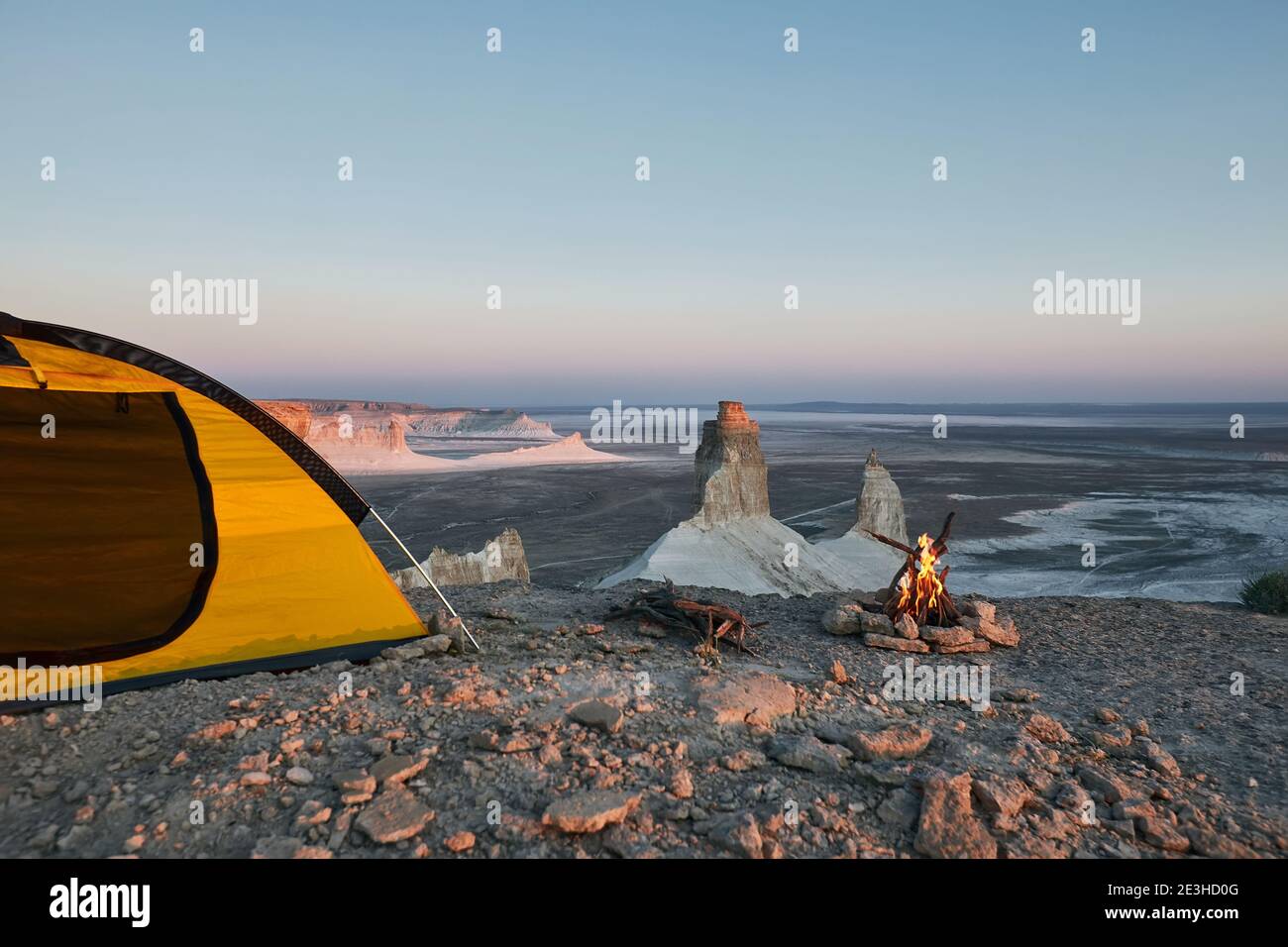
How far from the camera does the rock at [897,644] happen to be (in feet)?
25.0

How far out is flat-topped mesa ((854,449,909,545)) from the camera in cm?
3369

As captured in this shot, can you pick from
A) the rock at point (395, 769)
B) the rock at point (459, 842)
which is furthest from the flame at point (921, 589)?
the rock at point (459, 842)

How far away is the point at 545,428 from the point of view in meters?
145

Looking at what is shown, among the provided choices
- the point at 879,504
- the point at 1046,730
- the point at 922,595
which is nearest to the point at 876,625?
the point at 922,595

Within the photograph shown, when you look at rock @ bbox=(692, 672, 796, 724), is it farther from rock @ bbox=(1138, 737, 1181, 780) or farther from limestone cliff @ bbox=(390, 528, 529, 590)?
A: limestone cliff @ bbox=(390, 528, 529, 590)

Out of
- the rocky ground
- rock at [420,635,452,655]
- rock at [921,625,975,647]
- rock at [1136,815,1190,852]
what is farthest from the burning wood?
rock at [1136,815,1190,852]

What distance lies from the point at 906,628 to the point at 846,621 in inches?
25.6

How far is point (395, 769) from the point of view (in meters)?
4.10

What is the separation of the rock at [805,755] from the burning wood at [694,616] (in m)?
2.37

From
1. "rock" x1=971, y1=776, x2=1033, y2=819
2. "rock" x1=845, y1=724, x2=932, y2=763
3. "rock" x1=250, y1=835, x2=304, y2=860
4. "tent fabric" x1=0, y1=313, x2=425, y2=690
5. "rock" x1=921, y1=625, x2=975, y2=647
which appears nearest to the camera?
"rock" x1=250, y1=835, x2=304, y2=860

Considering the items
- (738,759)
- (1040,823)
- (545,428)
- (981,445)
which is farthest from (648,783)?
(545,428)

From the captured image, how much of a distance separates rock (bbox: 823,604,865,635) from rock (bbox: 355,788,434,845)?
5.49m

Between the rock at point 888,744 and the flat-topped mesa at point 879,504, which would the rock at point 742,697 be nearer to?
the rock at point 888,744
